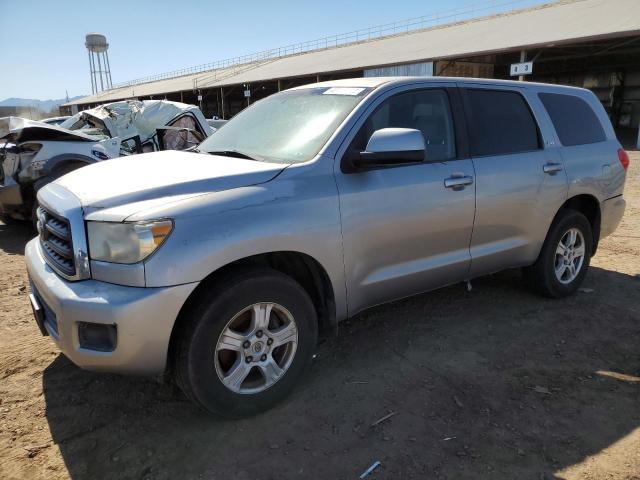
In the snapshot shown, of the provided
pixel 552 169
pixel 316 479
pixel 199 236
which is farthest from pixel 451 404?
pixel 552 169

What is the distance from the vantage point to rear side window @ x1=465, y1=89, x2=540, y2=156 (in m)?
3.74

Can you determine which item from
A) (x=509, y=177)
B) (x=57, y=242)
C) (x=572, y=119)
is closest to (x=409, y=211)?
(x=509, y=177)

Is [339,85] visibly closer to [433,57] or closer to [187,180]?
[187,180]

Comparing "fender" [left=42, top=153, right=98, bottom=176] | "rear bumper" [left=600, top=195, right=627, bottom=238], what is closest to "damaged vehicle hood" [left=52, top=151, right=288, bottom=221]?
"rear bumper" [left=600, top=195, right=627, bottom=238]

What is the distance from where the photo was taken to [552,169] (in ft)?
13.5

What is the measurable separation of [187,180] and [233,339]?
898 millimetres

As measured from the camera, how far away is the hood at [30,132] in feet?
21.9

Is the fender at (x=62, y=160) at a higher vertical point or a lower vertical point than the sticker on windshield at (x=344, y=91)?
lower

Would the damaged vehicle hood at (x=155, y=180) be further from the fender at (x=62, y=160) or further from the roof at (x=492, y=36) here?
the roof at (x=492, y=36)

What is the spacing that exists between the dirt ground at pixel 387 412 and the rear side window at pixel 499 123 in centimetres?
145

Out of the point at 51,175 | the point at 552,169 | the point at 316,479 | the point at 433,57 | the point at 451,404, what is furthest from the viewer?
the point at 433,57

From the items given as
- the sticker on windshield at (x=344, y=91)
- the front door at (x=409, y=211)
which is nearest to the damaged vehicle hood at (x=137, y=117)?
the sticker on windshield at (x=344, y=91)

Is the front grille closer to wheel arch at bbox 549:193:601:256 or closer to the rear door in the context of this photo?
the rear door

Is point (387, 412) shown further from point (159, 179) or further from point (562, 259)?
point (562, 259)
